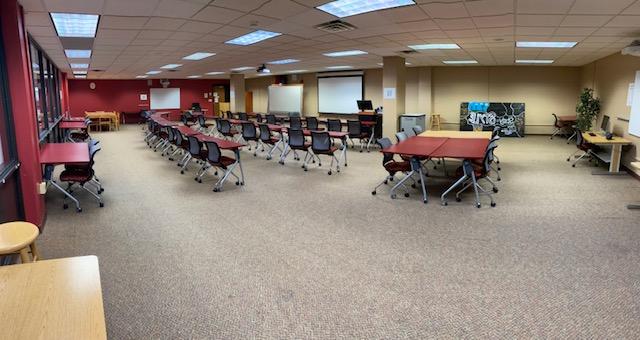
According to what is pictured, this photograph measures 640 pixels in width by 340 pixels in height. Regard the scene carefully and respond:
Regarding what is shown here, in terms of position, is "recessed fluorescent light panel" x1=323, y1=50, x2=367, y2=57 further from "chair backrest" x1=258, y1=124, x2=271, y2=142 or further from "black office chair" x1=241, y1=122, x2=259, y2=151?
"black office chair" x1=241, y1=122, x2=259, y2=151

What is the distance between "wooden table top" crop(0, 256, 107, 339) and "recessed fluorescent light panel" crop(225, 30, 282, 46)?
17.4 feet

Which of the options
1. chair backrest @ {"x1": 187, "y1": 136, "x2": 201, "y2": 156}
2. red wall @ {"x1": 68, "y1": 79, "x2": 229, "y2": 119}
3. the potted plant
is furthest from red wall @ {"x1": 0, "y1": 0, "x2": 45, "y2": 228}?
red wall @ {"x1": 68, "y1": 79, "x2": 229, "y2": 119}

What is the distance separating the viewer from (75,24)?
5.65 meters

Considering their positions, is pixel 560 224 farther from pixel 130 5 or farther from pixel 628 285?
pixel 130 5

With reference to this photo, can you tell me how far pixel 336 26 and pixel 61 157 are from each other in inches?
159

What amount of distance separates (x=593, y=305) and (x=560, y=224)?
1929mm

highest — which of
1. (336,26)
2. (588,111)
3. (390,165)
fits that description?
(336,26)

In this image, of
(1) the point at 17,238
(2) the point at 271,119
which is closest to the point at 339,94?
(2) the point at 271,119

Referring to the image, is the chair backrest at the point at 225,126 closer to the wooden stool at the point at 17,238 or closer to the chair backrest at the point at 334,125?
the chair backrest at the point at 334,125

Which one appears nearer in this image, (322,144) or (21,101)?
(21,101)

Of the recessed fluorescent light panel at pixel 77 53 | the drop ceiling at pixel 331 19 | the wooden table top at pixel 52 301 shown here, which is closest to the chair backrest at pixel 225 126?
the drop ceiling at pixel 331 19

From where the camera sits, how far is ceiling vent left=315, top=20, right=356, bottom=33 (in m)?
5.64

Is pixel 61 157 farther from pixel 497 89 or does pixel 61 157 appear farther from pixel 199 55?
pixel 497 89

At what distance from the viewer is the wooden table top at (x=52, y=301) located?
1.32 meters
